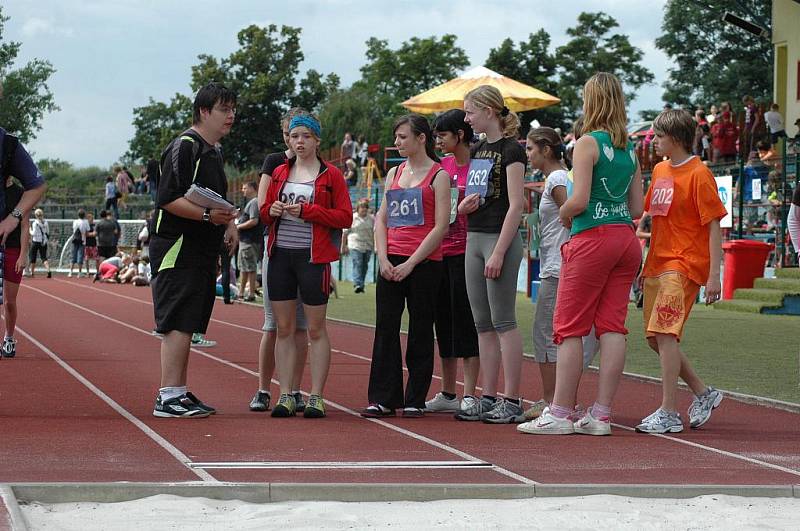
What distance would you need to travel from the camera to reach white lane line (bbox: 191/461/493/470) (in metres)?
6.46

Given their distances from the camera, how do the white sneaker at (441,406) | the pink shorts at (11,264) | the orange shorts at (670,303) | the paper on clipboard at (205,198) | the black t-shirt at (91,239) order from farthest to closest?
the black t-shirt at (91,239) < the pink shorts at (11,264) < the white sneaker at (441,406) < the paper on clipboard at (205,198) < the orange shorts at (670,303)

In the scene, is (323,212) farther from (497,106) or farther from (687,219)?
(687,219)

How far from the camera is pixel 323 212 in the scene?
8.34m

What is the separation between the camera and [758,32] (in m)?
34.7

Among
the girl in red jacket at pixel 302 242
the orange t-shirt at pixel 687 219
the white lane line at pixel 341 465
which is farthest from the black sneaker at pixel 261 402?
the orange t-shirt at pixel 687 219

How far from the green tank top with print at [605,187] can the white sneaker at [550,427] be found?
1.11 metres

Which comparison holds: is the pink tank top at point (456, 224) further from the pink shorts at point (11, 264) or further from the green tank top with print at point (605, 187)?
the pink shorts at point (11, 264)

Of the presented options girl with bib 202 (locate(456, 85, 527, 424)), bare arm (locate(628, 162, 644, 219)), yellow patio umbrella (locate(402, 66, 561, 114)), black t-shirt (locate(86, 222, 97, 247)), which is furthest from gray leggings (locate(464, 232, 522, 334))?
black t-shirt (locate(86, 222, 97, 247))

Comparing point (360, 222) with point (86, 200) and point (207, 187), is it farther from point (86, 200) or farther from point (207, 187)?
point (86, 200)

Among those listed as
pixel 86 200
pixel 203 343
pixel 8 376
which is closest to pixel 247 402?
pixel 8 376

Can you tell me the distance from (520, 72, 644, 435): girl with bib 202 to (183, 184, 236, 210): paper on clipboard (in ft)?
6.92

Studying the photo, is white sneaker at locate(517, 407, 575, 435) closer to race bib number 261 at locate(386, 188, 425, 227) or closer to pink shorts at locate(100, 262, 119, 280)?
race bib number 261 at locate(386, 188, 425, 227)

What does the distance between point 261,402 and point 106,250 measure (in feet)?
95.5

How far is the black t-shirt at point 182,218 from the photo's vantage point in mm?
8336
